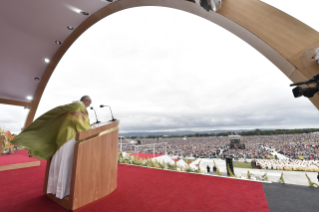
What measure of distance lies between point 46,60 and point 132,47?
156 inches

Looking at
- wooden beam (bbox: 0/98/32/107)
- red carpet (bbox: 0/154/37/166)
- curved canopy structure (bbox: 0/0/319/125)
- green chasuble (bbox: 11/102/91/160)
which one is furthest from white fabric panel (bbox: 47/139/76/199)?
wooden beam (bbox: 0/98/32/107)

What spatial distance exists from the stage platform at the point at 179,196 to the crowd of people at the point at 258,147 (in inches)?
29.6

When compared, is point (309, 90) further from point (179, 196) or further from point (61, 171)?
point (61, 171)

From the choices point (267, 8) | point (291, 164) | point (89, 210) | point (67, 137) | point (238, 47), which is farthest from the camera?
point (238, 47)

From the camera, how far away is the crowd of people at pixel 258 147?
2.69 m

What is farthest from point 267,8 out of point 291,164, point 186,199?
point 186,199

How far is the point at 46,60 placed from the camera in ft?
22.4

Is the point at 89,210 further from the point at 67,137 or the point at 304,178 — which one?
the point at 304,178

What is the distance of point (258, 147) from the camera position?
315cm

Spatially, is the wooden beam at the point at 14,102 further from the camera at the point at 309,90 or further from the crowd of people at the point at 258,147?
the camera at the point at 309,90

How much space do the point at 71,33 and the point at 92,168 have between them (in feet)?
20.2

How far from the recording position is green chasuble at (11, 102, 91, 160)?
1.85 meters

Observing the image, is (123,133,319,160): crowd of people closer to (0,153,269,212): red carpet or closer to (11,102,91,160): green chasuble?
(0,153,269,212): red carpet

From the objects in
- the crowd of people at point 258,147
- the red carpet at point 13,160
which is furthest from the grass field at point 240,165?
the red carpet at point 13,160
